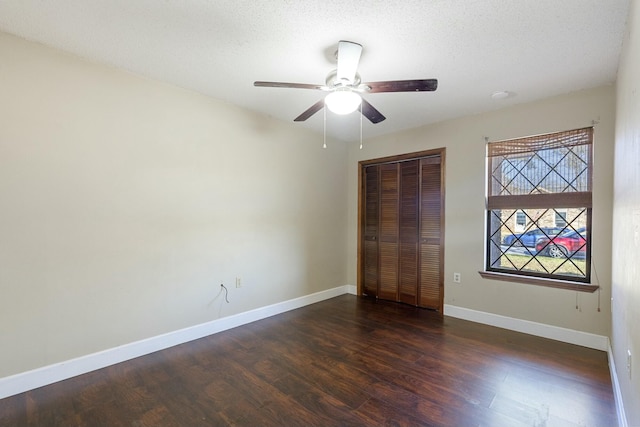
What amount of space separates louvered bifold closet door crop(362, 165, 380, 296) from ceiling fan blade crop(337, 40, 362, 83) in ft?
8.20

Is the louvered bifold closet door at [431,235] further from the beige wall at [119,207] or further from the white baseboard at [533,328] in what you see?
the beige wall at [119,207]

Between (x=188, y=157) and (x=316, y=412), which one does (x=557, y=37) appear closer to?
(x=316, y=412)

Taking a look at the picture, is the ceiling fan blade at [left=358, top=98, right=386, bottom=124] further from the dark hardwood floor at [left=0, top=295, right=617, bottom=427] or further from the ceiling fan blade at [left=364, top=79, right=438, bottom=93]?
the dark hardwood floor at [left=0, top=295, right=617, bottom=427]

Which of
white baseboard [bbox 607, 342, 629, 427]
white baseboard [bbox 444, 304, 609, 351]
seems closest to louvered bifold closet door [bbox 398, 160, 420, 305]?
white baseboard [bbox 444, 304, 609, 351]

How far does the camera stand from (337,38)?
6.49 ft

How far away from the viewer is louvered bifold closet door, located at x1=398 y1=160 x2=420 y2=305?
157 inches

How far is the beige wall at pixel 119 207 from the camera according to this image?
6.66 ft

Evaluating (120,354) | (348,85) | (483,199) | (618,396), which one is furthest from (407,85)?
(120,354)

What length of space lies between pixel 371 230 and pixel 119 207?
3.26 m

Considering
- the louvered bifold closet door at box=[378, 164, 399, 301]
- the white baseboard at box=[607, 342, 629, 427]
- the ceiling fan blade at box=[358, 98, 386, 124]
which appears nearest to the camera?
the white baseboard at box=[607, 342, 629, 427]

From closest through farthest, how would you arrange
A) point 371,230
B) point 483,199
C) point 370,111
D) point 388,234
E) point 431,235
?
point 370,111 → point 483,199 → point 431,235 → point 388,234 → point 371,230

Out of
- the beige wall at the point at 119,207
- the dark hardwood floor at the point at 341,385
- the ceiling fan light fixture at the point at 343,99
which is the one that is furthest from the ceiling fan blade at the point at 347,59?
the dark hardwood floor at the point at 341,385

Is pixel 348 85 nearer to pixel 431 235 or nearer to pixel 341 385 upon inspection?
pixel 341 385

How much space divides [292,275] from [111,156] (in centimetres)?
238
